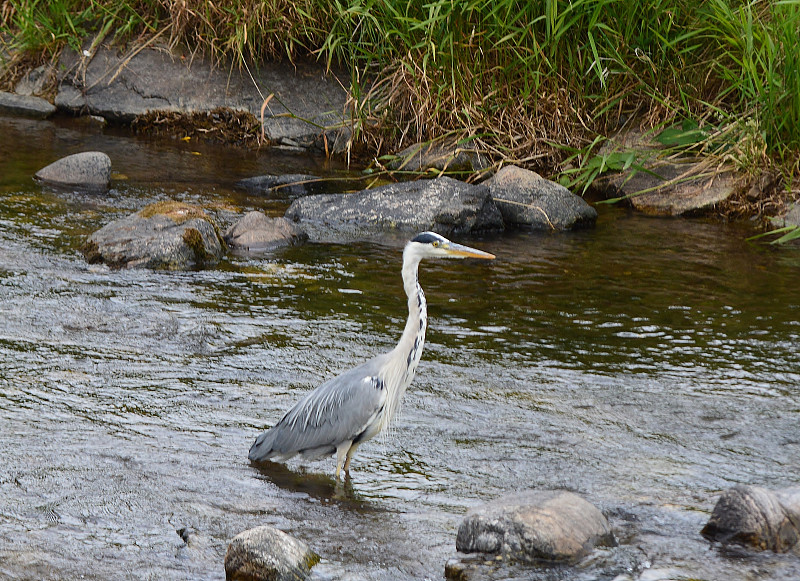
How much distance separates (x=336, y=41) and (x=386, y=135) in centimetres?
100

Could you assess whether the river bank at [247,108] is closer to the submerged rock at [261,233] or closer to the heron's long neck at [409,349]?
the submerged rock at [261,233]

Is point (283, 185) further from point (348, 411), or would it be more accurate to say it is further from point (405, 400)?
point (348, 411)

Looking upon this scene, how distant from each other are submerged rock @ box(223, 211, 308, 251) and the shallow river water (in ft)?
0.68

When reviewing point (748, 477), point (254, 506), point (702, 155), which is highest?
point (702, 155)

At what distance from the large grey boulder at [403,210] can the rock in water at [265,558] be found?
467 centimetres

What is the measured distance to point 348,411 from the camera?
383 centimetres

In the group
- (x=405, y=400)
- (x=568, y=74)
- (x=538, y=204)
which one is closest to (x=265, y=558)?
(x=405, y=400)

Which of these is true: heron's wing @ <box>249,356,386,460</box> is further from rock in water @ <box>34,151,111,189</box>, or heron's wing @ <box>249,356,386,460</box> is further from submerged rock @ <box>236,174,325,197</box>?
rock in water @ <box>34,151,111,189</box>

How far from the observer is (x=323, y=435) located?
12.5 feet

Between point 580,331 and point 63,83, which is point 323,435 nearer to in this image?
point 580,331

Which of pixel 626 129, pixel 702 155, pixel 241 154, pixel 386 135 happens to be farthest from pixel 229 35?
pixel 702 155

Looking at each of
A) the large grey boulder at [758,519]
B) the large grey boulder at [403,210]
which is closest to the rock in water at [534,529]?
the large grey boulder at [758,519]

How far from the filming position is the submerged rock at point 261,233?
7.06 meters

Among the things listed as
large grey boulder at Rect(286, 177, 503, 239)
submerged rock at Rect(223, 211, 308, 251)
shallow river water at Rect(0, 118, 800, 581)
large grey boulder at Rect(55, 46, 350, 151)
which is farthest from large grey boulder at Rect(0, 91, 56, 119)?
submerged rock at Rect(223, 211, 308, 251)
